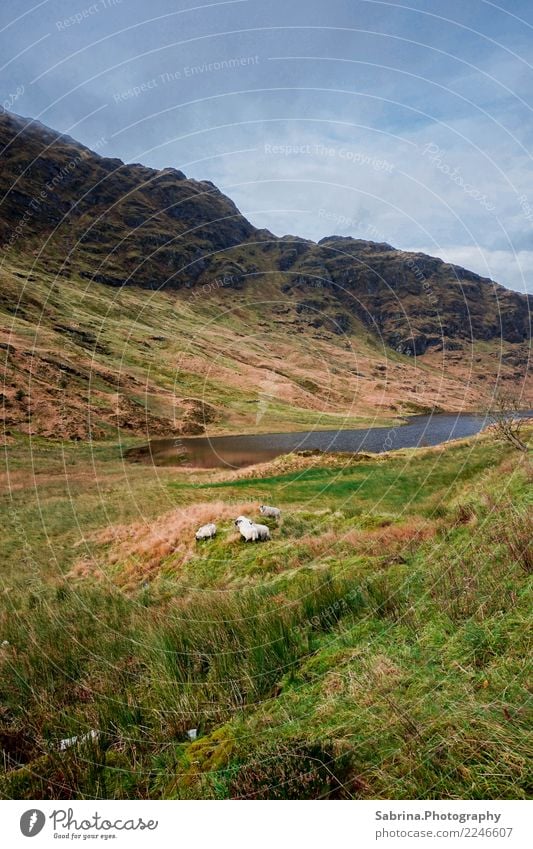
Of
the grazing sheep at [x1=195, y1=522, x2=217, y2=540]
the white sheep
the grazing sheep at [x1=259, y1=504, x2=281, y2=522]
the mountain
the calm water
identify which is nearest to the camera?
the white sheep

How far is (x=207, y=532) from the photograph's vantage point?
561 inches

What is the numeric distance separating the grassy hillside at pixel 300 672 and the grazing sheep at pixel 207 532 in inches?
71.9

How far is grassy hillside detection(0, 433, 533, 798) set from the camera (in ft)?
11.8

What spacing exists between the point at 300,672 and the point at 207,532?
9281 mm

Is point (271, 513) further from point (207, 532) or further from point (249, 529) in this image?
point (207, 532)

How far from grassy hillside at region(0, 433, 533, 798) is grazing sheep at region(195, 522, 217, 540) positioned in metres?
1.83

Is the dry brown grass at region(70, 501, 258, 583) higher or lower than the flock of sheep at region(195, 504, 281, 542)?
lower

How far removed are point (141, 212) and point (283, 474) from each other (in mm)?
194274

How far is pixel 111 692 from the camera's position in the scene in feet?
18.4

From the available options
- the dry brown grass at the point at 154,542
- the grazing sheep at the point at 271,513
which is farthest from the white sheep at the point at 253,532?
the dry brown grass at the point at 154,542
